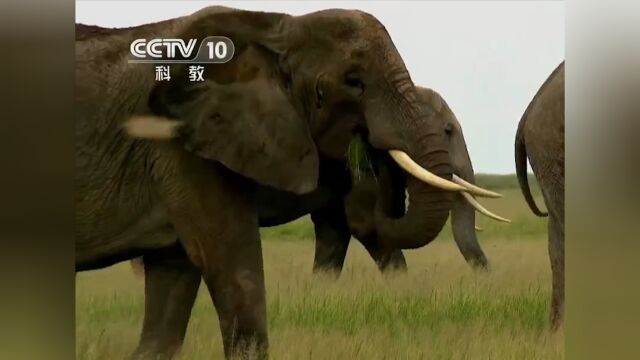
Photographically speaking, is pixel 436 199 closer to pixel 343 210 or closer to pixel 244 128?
pixel 343 210

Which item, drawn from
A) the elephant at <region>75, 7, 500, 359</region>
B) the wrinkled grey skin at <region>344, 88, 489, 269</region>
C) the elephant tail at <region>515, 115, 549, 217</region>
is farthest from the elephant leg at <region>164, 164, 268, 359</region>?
the elephant tail at <region>515, 115, 549, 217</region>

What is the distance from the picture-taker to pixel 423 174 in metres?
2.82

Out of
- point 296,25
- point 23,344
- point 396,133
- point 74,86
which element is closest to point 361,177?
point 396,133

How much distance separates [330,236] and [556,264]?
1.90 ft

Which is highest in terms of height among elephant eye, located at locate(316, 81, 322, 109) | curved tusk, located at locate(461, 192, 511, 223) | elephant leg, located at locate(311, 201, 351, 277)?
elephant eye, located at locate(316, 81, 322, 109)

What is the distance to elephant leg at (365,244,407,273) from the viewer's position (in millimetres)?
2879

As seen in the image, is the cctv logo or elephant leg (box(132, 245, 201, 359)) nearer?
the cctv logo

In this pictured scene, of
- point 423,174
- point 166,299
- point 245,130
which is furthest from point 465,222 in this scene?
point 166,299

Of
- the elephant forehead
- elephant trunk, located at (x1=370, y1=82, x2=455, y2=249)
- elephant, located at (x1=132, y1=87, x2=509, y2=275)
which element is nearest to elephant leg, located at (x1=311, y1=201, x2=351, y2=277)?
elephant, located at (x1=132, y1=87, x2=509, y2=275)

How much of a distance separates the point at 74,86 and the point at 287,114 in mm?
549

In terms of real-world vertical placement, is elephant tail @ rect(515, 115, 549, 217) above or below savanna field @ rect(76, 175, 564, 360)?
above

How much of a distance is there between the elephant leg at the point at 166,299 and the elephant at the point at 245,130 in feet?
0.16

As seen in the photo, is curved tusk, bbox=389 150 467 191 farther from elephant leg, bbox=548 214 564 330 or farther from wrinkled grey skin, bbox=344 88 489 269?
elephant leg, bbox=548 214 564 330

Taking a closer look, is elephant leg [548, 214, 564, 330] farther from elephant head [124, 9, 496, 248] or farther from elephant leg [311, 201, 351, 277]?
elephant leg [311, 201, 351, 277]
